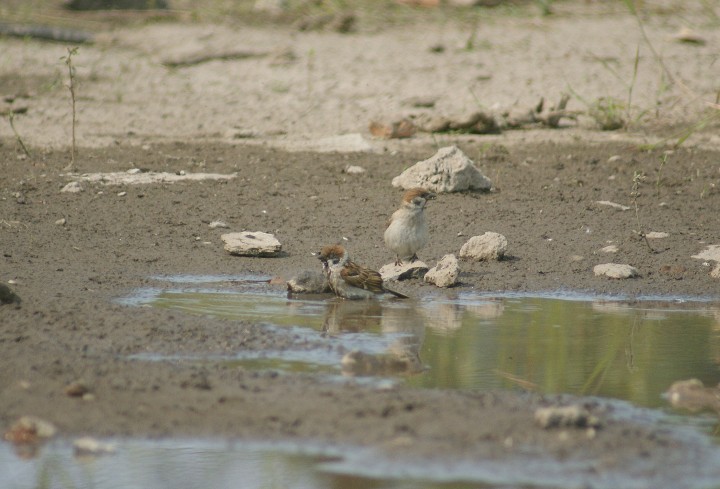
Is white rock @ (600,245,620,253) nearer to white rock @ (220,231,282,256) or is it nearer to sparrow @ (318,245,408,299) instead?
sparrow @ (318,245,408,299)

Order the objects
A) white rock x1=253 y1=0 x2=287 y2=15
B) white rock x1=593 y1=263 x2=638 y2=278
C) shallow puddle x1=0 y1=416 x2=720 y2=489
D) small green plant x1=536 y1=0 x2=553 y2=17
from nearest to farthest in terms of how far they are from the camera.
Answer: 1. shallow puddle x1=0 y1=416 x2=720 y2=489
2. white rock x1=593 y1=263 x2=638 y2=278
3. small green plant x1=536 y1=0 x2=553 y2=17
4. white rock x1=253 y1=0 x2=287 y2=15

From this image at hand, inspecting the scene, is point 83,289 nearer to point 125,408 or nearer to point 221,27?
point 125,408

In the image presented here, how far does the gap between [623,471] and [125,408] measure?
2250mm

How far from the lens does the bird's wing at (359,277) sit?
7863mm

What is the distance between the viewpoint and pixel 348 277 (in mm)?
7895

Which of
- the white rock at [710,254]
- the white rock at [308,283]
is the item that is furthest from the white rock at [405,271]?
the white rock at [710,254]

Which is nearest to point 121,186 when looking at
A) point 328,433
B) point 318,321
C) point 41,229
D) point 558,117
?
point 41,229

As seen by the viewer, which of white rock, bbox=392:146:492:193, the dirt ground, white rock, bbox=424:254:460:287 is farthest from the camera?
white rock, bbox=392:146:492:193

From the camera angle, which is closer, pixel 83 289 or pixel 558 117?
pixel 83 289

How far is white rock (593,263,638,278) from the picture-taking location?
8.61m

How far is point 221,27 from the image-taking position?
16.2 meters

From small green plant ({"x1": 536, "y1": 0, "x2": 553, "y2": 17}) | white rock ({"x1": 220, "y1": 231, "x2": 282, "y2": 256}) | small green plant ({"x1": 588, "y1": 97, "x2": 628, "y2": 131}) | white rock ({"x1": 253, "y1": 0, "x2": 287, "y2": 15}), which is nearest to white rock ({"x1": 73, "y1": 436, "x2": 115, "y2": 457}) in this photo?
white rock ({"x1": 220, "y1": 231, "x2": 282, "y2": 256})

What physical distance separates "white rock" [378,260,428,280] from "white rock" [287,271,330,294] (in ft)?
1.68

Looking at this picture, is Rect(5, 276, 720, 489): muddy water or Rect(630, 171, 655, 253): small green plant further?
Rect(630, 171, 655, 253): small green plant
